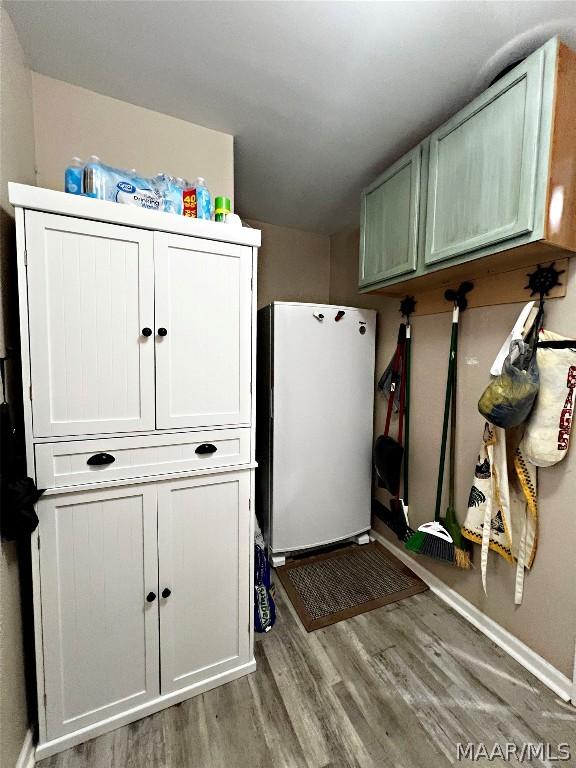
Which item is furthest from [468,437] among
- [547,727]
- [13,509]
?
[13,509]

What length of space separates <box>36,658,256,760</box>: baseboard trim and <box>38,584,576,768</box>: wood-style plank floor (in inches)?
0.9

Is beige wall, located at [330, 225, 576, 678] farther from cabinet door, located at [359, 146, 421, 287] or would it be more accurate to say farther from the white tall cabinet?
the white tall cabinet

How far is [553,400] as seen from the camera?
1.24m

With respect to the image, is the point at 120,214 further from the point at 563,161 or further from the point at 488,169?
the point at 563,161

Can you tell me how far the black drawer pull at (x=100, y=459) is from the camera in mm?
A: 1055

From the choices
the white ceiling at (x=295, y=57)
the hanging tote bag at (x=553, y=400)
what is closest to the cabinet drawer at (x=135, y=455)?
the hanging tote bag at (x=553, y=400)

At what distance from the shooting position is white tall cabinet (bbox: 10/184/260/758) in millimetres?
996

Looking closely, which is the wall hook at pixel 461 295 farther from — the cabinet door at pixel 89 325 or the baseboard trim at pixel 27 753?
the baseboard trim at pixel 27 753

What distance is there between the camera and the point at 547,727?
1.17 metres

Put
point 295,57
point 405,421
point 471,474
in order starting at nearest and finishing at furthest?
point 295,57, point 471,474, point 405,421

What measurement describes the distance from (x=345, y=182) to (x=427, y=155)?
0.61 meters

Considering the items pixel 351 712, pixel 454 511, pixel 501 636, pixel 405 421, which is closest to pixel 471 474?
pixel 454 511

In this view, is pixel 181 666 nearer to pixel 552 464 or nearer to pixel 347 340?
pixel 552 464

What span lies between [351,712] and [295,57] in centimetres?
247
